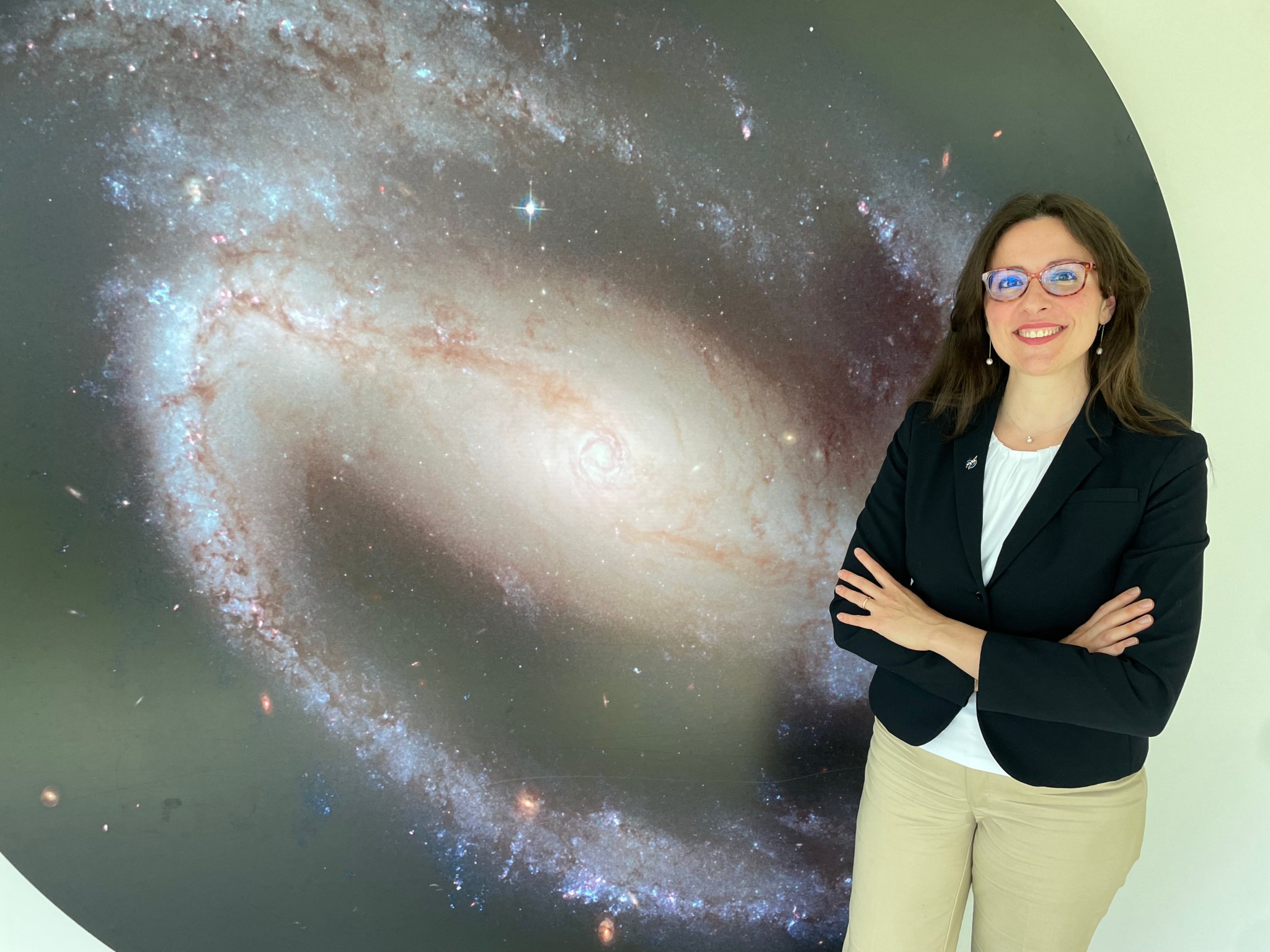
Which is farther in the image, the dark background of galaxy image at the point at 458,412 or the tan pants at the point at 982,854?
the dark background of galaxy image at the point at 458,412

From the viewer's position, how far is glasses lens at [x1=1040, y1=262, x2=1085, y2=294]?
1.45 m

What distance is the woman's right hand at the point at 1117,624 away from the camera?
134 centimetres

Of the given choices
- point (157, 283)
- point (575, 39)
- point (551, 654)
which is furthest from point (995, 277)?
point (157, 283)

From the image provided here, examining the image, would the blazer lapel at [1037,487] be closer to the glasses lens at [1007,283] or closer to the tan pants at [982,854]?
the glasses lens at [1007,283]

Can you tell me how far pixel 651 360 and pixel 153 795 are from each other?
1.62m

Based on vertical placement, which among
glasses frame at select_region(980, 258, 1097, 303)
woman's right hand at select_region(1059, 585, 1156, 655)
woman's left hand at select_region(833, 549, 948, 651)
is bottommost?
woman's left hand at select_region(833, 549, 948, 651)

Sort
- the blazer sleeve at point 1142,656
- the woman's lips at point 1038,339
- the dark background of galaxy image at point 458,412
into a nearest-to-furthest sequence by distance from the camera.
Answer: the blazer sleeve at point 1142,656 → the woman's lips at point 1038,339 → the dark background of galaxy image at point 458,412

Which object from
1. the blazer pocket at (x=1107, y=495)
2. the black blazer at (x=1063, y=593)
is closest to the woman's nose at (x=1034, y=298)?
the black blazer at (x=1063, y=593)

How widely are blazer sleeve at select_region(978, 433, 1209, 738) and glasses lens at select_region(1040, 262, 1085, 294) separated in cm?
34

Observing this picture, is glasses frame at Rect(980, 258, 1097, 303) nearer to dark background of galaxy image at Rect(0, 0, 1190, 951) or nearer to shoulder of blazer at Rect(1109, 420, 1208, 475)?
shoulder of blazer at Rect(1109, 420, 1208, 475)

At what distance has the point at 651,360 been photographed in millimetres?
1924

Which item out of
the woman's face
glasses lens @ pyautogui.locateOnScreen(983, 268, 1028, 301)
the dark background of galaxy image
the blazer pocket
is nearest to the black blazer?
the blazer pocket

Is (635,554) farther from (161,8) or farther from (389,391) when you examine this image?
(161,8)

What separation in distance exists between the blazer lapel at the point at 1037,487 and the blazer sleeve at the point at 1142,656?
12 centimetres
